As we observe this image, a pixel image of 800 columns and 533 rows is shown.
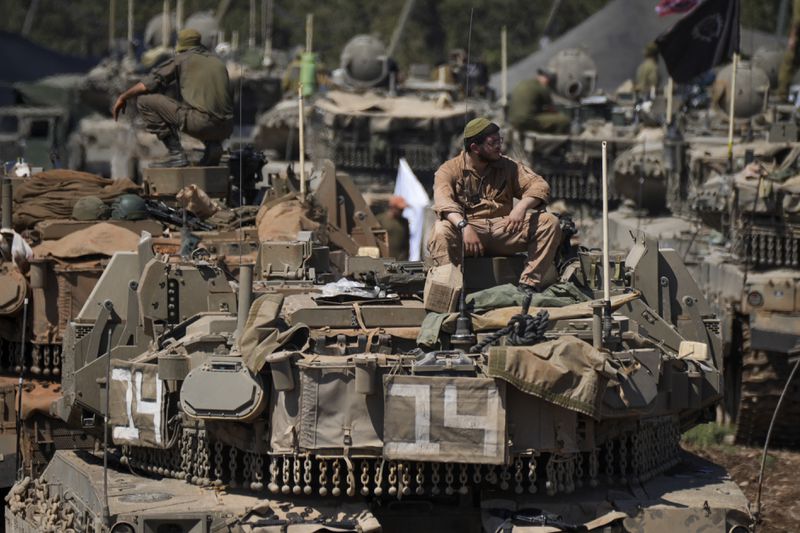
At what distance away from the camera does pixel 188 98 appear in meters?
27.0

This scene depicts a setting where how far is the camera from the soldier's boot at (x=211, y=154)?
2754 centimetres

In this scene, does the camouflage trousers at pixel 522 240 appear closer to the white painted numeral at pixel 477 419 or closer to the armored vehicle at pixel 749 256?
the white painted numeral at pixel 477 419

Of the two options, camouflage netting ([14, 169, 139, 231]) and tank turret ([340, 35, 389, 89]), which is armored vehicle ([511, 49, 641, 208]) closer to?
tank turret ([340, 35, 389, 89])

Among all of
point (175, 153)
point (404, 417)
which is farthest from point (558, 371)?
point (175, 153)

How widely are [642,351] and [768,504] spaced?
800 cm

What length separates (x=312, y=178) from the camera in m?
28.1

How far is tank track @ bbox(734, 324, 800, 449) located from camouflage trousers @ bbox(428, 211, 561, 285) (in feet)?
28.4

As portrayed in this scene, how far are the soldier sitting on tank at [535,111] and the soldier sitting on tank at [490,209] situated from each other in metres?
23.3

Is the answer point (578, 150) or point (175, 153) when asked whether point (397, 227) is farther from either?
point (578, 150)

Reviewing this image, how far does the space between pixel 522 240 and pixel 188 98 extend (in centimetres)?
774

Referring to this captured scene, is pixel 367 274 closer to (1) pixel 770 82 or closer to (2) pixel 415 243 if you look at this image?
(2) pixel 415 243

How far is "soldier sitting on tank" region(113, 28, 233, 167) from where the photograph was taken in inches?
1058

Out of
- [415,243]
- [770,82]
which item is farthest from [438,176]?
[770,82]

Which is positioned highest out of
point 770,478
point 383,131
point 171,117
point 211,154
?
point 171,117
